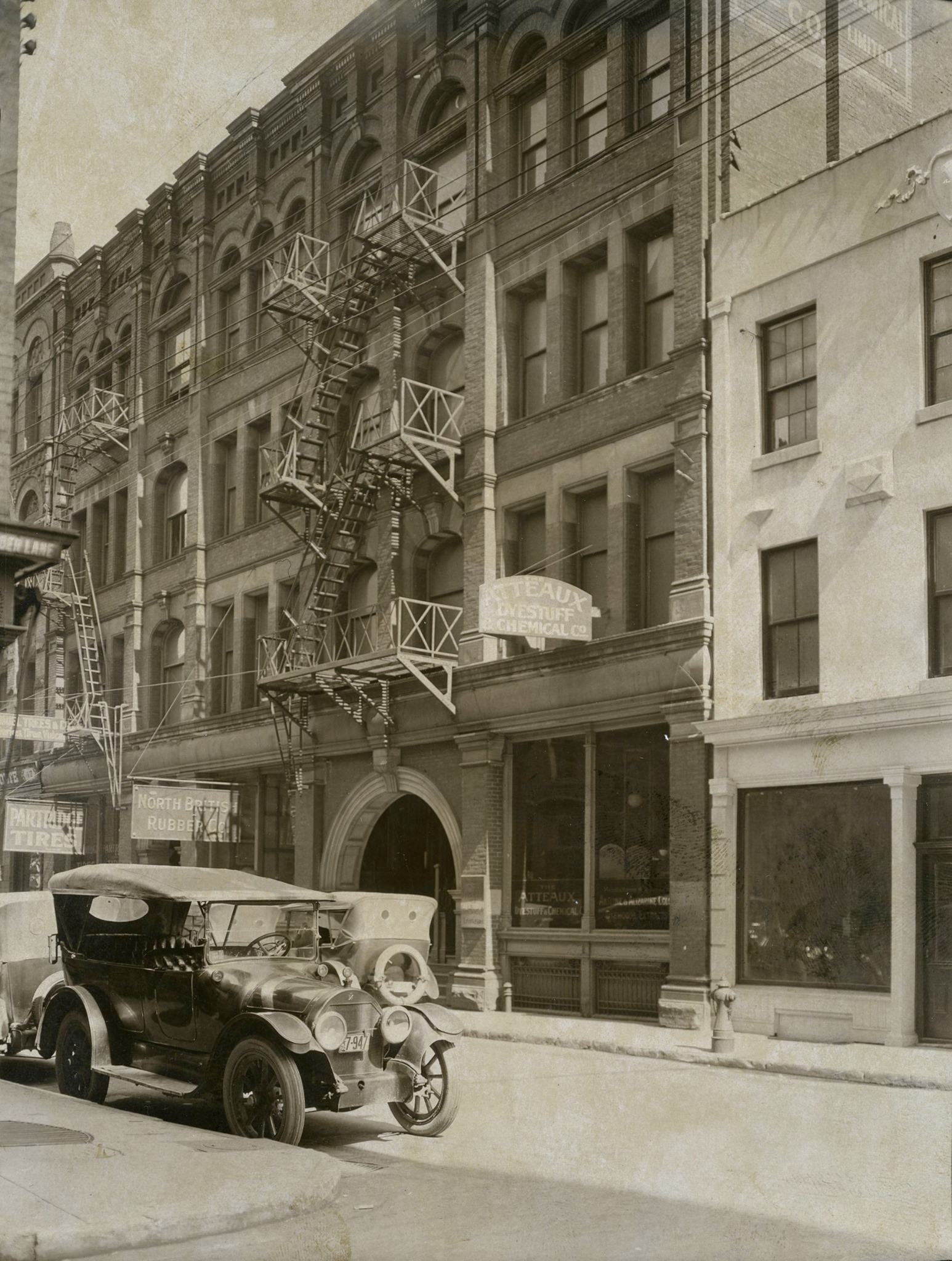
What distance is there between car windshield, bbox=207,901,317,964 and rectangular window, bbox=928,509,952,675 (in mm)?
8345

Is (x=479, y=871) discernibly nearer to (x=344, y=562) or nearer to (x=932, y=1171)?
(x=344, y=562)

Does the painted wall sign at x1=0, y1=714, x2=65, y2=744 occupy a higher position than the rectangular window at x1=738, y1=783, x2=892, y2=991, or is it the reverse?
the painted wall sign at x1=0, y1=714, x2=65, y2=744

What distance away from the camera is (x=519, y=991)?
2348 centimetres

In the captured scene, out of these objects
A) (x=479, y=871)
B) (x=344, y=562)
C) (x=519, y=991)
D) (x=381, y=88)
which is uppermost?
(x=381, y=88)

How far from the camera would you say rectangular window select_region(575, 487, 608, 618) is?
23.0 m

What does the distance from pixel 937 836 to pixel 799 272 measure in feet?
25.7

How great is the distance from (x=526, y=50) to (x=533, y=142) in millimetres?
1648

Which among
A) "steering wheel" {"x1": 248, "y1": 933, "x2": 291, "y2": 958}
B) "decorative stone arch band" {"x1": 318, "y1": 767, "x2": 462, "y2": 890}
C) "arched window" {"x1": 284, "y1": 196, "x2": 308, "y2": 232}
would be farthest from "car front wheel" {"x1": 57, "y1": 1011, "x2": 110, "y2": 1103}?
"arched window" {"x1": 284, "y1": 196, "x2": 308, "y2": 232}

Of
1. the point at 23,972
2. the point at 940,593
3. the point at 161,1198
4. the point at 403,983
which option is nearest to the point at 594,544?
the point at 940,593

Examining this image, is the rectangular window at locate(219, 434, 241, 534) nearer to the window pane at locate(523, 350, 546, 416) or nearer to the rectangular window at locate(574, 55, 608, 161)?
the window pane at locate(523, 350, 546, 416)

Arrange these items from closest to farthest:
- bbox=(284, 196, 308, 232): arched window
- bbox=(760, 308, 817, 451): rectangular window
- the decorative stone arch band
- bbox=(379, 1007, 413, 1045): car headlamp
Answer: bbox=(379, 1007, 413, 1045): car headlamp
bbox=(760, 308, 817, 451): rectangular window
the decorative stone arch band
bbox=(284, 196, 308, 232): arched window

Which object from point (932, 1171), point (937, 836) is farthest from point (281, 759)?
point (932, 1171)

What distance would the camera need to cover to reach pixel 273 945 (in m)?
13.0

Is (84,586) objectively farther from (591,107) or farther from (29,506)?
(591,107)
